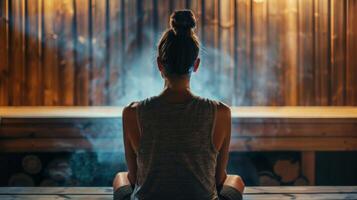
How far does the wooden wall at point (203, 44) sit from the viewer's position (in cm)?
602

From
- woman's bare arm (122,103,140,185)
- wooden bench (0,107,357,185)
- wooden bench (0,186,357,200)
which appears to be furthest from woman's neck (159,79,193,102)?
wooden bench (0,107,357,185)

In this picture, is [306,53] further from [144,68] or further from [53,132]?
[53,132]

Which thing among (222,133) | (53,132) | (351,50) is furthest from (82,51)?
(222,133)

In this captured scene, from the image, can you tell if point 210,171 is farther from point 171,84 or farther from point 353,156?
point 353,156

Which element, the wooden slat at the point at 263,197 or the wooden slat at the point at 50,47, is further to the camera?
the wooden slat at the point at 50,47

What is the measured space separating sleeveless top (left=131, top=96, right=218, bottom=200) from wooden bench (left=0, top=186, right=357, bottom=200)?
1429 mm

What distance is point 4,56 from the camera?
6.01 m

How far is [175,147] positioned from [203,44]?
380 cm

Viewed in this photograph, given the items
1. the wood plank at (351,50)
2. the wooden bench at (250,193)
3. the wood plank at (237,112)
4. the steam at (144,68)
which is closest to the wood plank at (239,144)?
the wood plank at (237,112)

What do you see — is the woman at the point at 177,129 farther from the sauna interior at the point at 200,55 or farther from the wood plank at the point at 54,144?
the sauna interior at the point at 200,55

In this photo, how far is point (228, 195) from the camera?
266cm

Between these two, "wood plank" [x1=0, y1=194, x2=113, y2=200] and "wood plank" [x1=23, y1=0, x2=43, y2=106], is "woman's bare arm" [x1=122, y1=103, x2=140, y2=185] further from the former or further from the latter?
"wood plank" [x1=23, y1=0, x2=43, y2=106]

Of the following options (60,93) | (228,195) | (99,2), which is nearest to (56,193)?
(228,195)

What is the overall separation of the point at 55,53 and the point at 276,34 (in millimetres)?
2513
